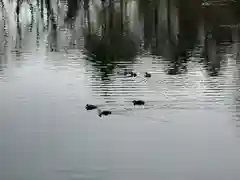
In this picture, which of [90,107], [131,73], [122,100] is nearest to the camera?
[90,107]

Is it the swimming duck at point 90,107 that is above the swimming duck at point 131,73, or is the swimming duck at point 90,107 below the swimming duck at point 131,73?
Result: below

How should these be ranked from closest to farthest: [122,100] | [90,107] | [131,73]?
[90,107] → [122,100] → [131,73]

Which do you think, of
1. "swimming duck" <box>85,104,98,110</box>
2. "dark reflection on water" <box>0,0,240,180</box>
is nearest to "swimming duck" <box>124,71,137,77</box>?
"dark reflection on water" <box>0,0,240,180</box>

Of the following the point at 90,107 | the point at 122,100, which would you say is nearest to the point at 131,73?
the point at 122,100

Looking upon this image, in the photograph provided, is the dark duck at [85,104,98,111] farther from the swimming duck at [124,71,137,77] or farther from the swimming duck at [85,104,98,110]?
the swimming duck at [124,71,137,77]

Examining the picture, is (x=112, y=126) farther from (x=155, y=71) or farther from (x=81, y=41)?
(x=81, y=41)

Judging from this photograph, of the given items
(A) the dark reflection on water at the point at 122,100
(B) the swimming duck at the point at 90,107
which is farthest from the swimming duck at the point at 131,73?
(B) the swimming duck at the point at 90,107

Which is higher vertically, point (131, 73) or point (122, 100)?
point (131, 73)

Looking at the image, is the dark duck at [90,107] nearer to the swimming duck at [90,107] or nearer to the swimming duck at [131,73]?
the swimming duck at [90,107]

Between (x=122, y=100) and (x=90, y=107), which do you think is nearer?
(x=90, y=107)

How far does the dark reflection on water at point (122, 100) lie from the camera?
802cm

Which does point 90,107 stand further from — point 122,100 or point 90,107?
point 122,100

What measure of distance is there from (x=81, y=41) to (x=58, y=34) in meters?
1.86

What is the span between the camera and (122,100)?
10703 millimetres
